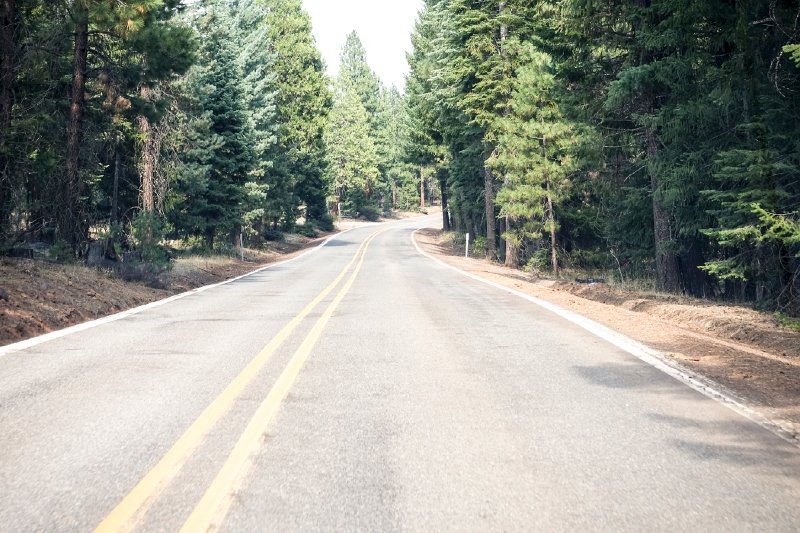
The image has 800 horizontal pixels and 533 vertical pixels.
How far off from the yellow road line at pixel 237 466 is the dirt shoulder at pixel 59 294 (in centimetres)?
499

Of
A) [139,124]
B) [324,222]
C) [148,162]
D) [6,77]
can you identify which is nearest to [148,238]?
[6,77]

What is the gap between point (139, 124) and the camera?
82.0 ft

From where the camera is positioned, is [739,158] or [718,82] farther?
[718,82]

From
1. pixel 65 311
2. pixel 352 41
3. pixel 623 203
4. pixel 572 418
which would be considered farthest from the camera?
pixel 352 41

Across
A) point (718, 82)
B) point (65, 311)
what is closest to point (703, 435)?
point (65, 311)

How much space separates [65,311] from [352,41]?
10280 centimetres

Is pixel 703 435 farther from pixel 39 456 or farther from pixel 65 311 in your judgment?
pixel 65 311

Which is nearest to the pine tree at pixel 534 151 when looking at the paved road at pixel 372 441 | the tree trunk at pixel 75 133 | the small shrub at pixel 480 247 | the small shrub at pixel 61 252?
the small shrub at pixel 480 247

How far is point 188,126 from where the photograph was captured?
28609mm

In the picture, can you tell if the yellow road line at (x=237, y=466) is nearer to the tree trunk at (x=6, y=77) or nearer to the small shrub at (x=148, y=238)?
the tree trunk at (x=6, y=77)

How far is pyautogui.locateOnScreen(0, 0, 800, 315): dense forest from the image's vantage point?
14055mm

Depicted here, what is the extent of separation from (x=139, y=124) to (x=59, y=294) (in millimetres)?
13362

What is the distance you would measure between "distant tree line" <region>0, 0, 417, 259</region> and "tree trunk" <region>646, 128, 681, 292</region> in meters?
12.4

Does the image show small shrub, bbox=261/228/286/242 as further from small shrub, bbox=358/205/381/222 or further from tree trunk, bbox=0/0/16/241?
small shrub, bbox=358/205/381/222
